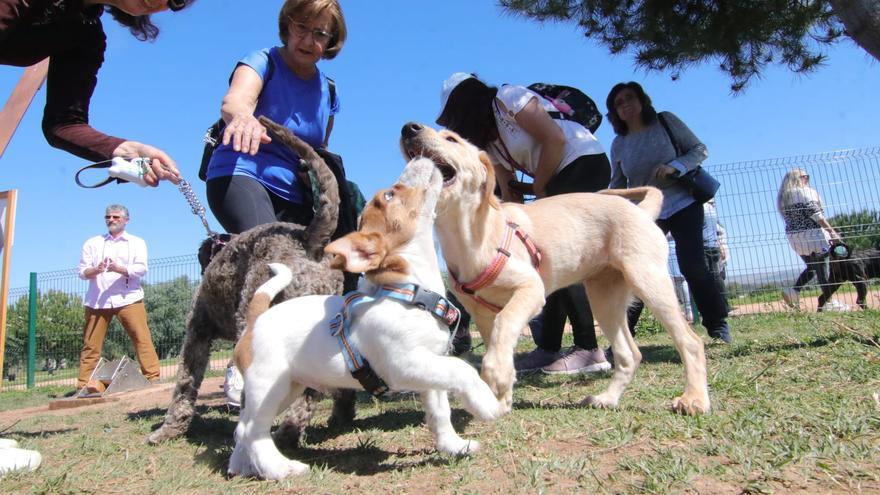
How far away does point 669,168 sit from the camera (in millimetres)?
5570

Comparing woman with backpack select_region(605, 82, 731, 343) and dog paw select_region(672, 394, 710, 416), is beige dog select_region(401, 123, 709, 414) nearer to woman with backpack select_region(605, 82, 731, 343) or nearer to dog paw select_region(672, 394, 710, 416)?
dog paw select_region(672, 394, 710, 416)

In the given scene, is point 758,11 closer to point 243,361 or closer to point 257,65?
point 257,65

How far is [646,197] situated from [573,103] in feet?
3.57

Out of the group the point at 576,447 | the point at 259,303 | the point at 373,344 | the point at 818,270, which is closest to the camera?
the point at 373,344

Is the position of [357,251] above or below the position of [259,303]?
above

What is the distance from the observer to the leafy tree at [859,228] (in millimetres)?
9008

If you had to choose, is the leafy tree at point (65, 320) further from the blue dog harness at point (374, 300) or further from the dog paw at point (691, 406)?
the dog paw at point (691, 406)

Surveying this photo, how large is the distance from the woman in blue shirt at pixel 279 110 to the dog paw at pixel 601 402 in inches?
85.5

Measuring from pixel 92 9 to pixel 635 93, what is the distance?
483 centimetres

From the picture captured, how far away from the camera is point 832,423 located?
236cm

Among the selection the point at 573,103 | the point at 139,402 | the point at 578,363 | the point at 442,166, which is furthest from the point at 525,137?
the point at 139,402

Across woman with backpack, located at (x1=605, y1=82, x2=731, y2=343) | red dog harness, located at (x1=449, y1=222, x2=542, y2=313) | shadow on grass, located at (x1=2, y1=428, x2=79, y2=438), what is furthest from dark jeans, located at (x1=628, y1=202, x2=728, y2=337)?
shadow on grass, located at (x1=2, y1=428, x2=79, y2=438)

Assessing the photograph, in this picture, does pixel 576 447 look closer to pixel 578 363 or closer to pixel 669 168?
pixel 578 363

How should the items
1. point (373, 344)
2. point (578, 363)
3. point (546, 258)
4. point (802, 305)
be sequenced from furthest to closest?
1. point (802, 305)
2. point (578, 363)
3. point (546, 258)
4. point (373, 344)
